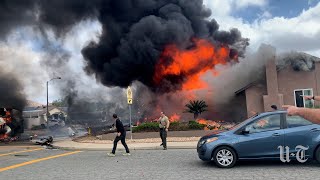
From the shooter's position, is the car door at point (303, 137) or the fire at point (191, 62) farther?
the fire at point (191, 62)

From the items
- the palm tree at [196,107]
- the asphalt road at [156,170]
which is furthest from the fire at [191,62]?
the asphalt road at [156,170]

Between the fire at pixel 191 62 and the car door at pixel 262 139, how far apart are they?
798 inches

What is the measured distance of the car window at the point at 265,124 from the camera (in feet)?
29.9

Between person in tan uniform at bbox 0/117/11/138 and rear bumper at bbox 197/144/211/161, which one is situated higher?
person in tan uniform at bbox 0/117/11/138

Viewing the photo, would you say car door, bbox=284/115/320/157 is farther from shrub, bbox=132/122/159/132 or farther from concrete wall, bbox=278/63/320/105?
concrete wall, bbox=278/63/320/105

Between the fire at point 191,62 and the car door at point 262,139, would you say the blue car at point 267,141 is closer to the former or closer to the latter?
the car door at point 262,139

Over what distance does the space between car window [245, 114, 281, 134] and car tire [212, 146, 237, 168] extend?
0.74m

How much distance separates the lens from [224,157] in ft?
30.0

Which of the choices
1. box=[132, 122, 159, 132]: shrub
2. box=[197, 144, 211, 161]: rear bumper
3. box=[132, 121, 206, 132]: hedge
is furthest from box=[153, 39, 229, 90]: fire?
box=[197, 144, 211, 161]: rear bumper

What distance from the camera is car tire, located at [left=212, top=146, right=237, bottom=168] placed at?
358 inches

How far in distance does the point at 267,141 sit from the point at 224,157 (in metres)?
1.17

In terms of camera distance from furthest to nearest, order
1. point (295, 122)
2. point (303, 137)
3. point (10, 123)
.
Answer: point (10, 123)
point (295, 122)
point (303, 137)

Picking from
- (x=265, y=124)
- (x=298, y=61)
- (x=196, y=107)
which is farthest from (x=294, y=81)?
(x=265, y=124)

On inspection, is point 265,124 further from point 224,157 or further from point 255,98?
point 255,98
